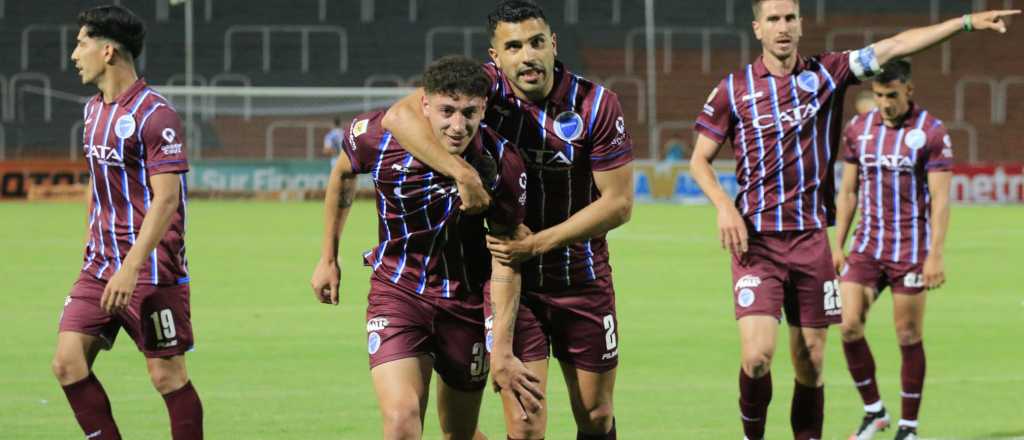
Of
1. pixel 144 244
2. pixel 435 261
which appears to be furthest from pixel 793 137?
pixel 144 244

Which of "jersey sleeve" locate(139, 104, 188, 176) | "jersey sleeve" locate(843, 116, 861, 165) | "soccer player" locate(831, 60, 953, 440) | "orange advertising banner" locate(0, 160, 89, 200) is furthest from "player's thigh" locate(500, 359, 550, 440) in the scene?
"orange advertising banner" locate(0, 160, 89, 200)

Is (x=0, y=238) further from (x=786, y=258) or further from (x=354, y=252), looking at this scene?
(x=786, y=258)

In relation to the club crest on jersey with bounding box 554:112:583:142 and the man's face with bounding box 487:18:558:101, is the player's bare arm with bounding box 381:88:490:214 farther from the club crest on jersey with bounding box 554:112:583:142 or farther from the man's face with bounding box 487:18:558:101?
the club crest on jersey with bounding box 554:112:583:142

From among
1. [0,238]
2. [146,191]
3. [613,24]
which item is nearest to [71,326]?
[146,191]

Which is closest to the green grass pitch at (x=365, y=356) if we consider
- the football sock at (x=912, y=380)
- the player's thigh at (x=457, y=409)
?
the football sock at (x=912, y=380)

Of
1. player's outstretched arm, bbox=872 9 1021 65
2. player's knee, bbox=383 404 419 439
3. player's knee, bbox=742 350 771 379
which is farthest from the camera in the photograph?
player's knee, bbox=742 350 771 379

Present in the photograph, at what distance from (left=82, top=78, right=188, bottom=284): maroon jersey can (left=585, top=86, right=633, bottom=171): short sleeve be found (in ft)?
5.47

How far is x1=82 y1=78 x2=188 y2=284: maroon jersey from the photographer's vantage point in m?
6.16

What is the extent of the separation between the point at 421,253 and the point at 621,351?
5.02 meters

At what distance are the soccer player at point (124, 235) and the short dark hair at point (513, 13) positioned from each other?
1447mm

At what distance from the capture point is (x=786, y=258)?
7.05m

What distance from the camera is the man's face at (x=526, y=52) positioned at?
5.58 metres

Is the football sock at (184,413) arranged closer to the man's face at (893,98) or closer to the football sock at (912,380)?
the football sock at (912,380)

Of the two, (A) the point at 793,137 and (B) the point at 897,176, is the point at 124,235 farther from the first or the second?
(B) the point at 897,176
